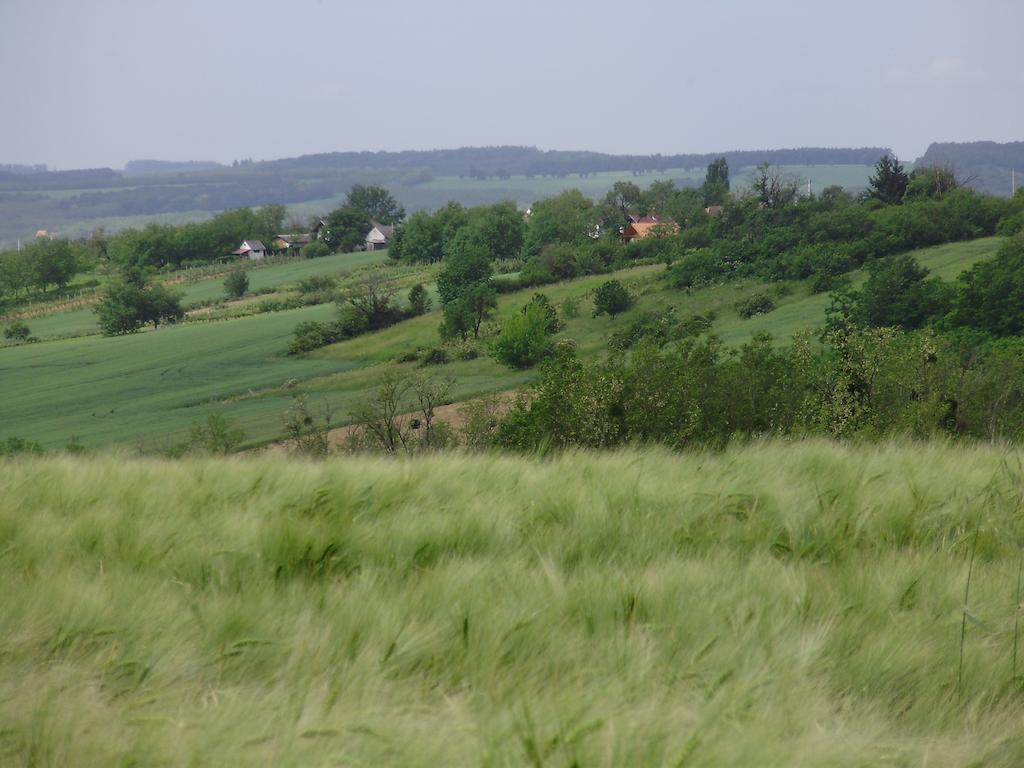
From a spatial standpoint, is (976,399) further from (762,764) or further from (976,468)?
(762,764)

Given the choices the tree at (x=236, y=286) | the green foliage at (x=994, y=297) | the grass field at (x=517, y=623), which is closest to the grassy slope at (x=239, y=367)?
the green foliage at (x=994, y=297)

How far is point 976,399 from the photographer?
23812 millimetres

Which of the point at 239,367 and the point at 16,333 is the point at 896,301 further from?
the point at 16,333

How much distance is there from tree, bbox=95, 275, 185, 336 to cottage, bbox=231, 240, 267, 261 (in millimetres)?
39290

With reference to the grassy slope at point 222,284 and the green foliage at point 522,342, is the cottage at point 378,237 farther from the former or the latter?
the green foliage at point 522,342

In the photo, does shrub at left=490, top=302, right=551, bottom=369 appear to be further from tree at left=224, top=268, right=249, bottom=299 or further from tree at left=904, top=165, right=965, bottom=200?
tree at left=904, top=165, right=965, bottom=200

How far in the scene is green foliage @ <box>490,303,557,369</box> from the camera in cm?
5594

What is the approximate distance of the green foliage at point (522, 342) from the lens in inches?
2202

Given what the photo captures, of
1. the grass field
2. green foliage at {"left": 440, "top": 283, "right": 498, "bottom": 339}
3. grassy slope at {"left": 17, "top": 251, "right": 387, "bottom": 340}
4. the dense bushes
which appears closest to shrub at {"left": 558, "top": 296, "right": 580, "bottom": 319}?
green foliage at {"left": 440, "top": 283, "right": 498, "bottom": 339}

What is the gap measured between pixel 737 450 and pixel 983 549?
1973 mm

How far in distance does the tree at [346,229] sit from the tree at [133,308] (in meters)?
43.5

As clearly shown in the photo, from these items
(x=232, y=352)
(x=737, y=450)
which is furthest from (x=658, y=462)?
(x=232, y=352)

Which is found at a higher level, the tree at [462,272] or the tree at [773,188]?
the tree at [773,188]

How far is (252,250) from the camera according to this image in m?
126
